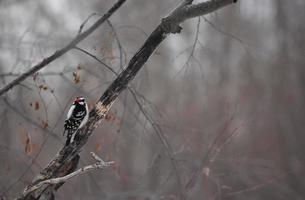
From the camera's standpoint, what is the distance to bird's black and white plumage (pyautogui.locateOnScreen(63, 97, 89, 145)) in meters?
4.87

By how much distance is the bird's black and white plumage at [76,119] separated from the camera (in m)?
4.87

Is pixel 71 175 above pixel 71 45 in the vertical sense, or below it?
below

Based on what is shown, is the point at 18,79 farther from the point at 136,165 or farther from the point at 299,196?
the point at 136,165

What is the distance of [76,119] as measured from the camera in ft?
16.4

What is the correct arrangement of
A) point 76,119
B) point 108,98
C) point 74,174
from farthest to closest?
point 76,119 → point 108,98 → point 74,174

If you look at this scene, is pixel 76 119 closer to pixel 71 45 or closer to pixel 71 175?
pixel 71 45

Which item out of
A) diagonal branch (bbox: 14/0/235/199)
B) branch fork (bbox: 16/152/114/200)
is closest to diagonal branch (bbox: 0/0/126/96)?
diagonal branch (bbox: 14/0/235/199)

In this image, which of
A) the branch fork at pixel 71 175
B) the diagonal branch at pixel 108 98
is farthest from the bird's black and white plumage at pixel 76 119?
the branch fork at pixel 71 175

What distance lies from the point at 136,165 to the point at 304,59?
18.4 feet

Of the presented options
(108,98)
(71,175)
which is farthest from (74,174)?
(108,98)

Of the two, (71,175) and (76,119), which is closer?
(71,175)

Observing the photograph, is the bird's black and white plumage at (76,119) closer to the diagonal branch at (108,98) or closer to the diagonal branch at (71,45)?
the diagonal branch at (108,98)

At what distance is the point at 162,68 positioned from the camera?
54.6 feet

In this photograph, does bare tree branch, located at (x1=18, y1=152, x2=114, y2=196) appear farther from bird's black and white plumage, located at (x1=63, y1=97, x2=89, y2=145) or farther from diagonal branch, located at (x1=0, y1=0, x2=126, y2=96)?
diagonal branch, located at (x1=0, y1=0, x2=126, y2=96)
